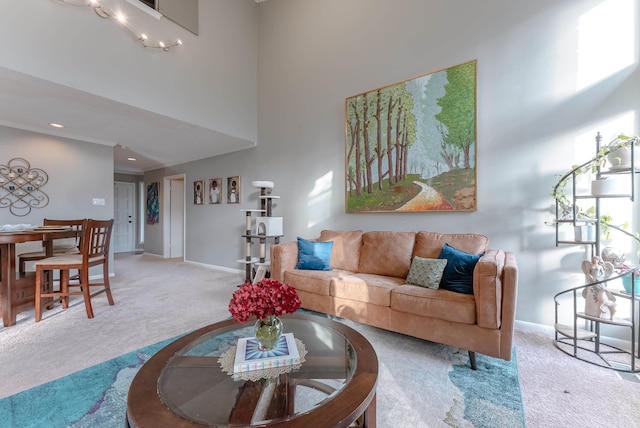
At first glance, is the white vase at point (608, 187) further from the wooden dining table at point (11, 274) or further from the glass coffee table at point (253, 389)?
the wooden dining table at point (11, 274)

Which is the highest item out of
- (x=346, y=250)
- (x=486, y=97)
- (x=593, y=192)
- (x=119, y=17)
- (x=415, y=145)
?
(x=119, y=17)

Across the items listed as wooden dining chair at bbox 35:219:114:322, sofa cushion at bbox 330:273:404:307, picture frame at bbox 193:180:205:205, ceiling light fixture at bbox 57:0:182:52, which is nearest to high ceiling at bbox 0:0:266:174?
picture frame at bbox 193:180:205:205

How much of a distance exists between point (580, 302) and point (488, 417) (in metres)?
1.59

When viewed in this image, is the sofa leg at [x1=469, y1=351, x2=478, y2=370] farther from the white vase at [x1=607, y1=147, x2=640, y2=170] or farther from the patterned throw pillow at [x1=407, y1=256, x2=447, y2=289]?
the white vase at [x1=607, y1=147, x2=640, y2=170]

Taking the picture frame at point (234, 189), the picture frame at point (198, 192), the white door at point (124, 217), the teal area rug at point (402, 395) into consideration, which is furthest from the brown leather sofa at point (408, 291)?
the white door at point (124, 217)

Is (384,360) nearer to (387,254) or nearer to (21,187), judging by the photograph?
(387,254)

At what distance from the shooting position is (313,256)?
9.13 feet

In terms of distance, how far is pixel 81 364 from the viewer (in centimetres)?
179

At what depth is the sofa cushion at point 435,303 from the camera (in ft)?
5.85

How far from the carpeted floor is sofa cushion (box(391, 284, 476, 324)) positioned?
0.32 m

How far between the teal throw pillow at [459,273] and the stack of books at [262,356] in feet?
4.48

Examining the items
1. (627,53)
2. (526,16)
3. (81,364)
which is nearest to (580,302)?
(627,53)

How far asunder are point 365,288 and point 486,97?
2.16 meters

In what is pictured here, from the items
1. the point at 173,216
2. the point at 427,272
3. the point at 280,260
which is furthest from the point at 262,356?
the point at 173,216
